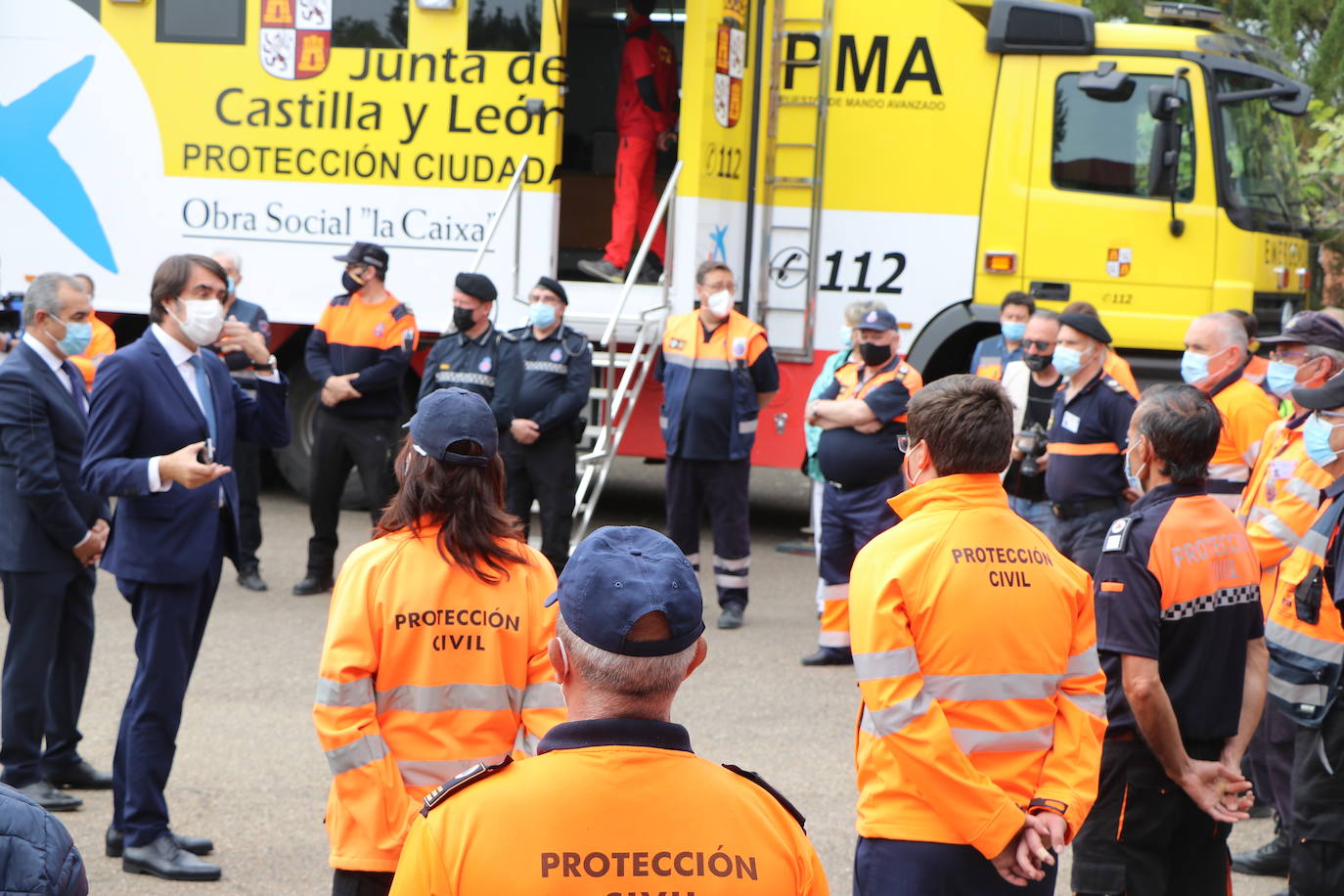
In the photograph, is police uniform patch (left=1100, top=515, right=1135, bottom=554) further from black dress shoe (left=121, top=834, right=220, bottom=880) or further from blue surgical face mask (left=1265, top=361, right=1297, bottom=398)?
black dress shoe (left=121, top=834, right=220, bottom=880)

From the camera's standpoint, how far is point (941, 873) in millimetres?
2975

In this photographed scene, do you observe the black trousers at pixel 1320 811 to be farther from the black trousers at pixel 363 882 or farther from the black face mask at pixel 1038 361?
the black face mask at pixel 1038 361

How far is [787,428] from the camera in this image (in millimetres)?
10086

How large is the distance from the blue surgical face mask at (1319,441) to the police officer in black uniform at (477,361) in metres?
4.54

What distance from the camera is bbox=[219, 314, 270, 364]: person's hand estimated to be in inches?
197

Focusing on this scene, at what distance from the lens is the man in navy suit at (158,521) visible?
4.56 meters

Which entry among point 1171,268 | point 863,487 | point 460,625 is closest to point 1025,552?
point 460,625

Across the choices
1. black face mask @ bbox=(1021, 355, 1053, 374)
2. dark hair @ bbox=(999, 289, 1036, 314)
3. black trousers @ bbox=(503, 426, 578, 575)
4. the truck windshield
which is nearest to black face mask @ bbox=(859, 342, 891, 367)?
black face mask @ bbox=(1021, 355, 1053, 374)

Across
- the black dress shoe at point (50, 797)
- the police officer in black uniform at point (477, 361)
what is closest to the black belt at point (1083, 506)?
the police officer in black uniform at point (477, 361)

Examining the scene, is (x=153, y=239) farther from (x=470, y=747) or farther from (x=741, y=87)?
(x=470, y=747)

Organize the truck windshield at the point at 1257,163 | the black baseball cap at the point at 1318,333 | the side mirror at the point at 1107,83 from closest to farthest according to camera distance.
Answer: the black baseball cap at the point at 1318,333 < the side mirror at the point at 1107,83 < the truck windshield at the point at 1257,163

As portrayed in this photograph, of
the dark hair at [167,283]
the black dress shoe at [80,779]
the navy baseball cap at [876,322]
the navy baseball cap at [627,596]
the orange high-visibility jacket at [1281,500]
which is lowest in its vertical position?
the black dress shoe at [80,779]

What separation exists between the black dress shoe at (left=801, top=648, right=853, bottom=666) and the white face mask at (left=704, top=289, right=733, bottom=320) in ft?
6.58

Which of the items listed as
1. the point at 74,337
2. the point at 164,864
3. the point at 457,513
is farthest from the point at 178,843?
the point at 457,513
